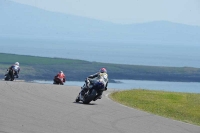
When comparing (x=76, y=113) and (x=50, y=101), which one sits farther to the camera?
(x=50, y=101)

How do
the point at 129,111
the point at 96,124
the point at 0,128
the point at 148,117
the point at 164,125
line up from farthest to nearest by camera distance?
the point at 129,111 < the point at 148,117 < the point at 164,125 < the point at 96,124 < the point at 0,128

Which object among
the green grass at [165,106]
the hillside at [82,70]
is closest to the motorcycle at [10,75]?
the green grass at [165,106]

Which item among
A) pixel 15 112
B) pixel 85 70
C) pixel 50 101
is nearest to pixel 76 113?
pixel 15 112

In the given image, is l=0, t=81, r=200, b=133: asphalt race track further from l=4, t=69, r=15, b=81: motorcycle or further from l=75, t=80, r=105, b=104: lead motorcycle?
l=4, t=69, r=15, b=81: motorcycle

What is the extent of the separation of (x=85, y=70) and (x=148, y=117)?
12650 centimetres

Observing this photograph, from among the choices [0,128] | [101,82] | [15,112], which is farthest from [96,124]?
[101,82]

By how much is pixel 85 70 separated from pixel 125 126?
130m

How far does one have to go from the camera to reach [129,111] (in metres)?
25.0

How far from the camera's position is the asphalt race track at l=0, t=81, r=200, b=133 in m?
17.2

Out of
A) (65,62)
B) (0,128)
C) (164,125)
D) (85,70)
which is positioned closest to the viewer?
(0,128)

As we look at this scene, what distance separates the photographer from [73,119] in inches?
777

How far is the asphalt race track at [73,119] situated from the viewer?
56.4ft

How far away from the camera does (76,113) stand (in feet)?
71.4

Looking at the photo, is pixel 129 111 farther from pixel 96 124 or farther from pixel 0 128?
pixel 0 128
